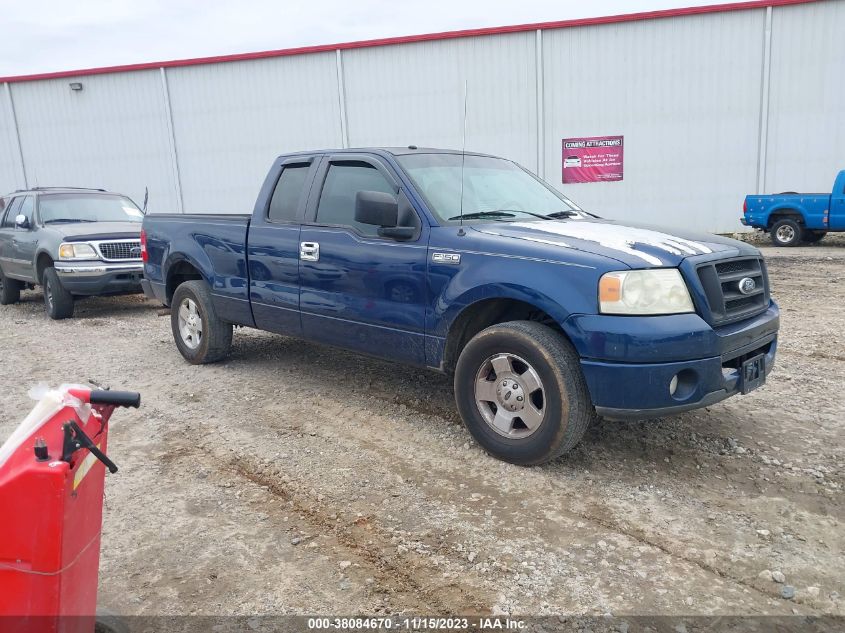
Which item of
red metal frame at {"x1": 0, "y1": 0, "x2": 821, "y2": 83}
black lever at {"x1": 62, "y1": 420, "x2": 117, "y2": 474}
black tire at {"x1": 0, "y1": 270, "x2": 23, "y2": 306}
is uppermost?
red metal frame at {"x1": 0, "y1": 0, "x2": 821, "y2": 83}

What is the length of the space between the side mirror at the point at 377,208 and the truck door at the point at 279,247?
106 centimetres

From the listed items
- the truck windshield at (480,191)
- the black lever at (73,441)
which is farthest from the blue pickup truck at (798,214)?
the black lever at (73,441)

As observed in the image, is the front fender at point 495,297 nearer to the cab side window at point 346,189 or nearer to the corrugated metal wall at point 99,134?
the cab side window at point 346,189

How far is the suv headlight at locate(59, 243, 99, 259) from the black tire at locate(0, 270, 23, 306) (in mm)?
2395

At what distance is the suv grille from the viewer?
9.12 m

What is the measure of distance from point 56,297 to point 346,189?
598cm

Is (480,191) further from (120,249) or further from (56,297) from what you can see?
(56,297)

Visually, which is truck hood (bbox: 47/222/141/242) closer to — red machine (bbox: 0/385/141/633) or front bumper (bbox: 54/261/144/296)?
front bumper (bbox: 54/261/144/296)

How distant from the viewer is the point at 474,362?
13.1 ft

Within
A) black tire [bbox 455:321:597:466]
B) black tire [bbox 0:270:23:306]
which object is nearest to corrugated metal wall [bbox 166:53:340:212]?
black tire [bbox 0:270:23:306]

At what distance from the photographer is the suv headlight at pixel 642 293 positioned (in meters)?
3.51

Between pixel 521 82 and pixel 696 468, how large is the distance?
54.2 feet

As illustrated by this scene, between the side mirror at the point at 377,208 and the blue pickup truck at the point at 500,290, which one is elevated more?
the side mirror at the point at 377,208

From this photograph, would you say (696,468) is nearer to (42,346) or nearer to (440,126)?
(42,346)
